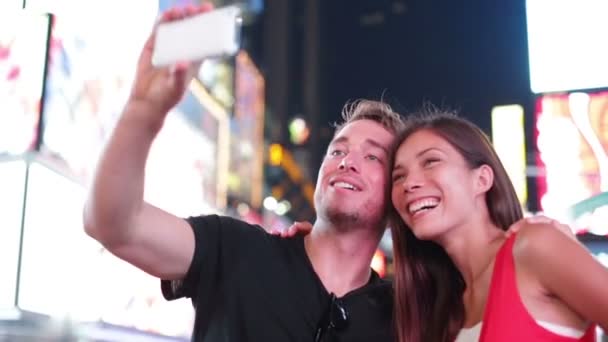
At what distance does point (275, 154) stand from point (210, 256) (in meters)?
15.5

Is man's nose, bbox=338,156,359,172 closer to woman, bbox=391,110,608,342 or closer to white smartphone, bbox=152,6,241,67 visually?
woman, bbox=391,110,608,342

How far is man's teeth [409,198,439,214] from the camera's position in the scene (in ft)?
8.48

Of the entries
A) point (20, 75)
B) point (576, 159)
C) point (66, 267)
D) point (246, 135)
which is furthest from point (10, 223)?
point (246, 135)

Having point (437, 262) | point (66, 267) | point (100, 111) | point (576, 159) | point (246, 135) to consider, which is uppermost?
point (100, 111)

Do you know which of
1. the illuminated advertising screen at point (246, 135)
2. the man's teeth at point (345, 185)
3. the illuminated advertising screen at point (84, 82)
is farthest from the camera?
the illuminated advertising screen at point (246, 135)

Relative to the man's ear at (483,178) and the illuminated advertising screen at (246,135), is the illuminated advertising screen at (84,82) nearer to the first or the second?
the man's ear at (483,178)

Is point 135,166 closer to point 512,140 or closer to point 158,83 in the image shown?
point 158,83

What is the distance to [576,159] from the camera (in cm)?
808

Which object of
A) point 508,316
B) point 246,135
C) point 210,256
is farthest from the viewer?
point 246,135

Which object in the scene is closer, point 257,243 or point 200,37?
point 200,37

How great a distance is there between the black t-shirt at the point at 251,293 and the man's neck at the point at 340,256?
7 cm

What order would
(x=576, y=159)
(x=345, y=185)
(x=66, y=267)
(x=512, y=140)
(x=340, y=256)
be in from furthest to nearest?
1. (x=512, y=140)
2. (x=576, y=159)
3. (x=66, y=267)
4. (x=345, y=185)
5. (x=340, y=256)

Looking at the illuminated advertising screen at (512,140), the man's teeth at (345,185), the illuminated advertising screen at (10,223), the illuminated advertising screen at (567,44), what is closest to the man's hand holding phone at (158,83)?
the man's teeth at (345,185)

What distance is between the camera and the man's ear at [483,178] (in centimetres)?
267
